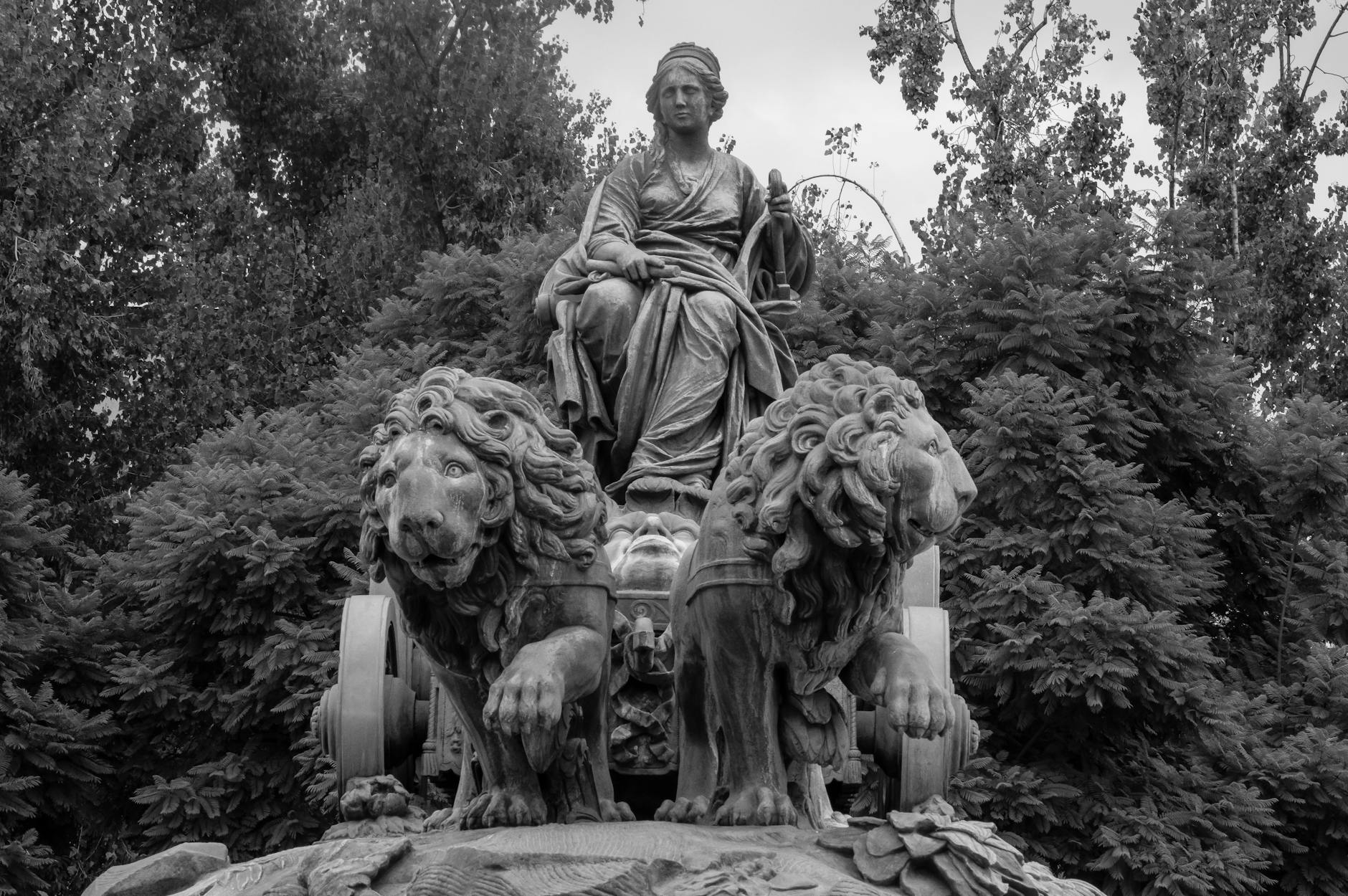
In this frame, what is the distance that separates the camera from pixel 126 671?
14438 mm

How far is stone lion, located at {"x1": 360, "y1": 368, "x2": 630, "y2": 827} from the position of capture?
6.50m

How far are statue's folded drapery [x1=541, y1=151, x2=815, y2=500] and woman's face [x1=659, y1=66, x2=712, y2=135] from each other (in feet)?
0.89

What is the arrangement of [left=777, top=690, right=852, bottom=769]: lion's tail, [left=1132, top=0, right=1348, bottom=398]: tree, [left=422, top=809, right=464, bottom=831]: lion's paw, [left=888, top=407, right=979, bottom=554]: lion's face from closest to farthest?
[left=888, top=407, right=979, bottom=554]: lion's face → [left=777, top=690, right=852, bottom=769]: lion's tail → [left=422, top=809, right=464, bottom=831]: lion's paw → [left=1132, top=0, right=1348, bottom=398]: tree

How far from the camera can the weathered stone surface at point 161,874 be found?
22.0 feet

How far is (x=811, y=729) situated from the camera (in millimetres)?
7055

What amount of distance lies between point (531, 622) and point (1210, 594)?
377 inches

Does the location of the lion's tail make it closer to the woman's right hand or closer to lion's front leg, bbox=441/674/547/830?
lion's front leg, bbox=441/674/547/830

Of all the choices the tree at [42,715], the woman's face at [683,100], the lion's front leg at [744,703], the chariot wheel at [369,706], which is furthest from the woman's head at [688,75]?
the tree at [42,715]

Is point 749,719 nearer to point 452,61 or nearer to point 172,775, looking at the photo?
point 172,775

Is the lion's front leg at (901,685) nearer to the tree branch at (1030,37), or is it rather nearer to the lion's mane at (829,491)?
the lion's mane at (829,491)

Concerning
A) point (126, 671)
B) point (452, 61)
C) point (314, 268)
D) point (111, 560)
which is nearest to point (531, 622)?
point (126, 671)

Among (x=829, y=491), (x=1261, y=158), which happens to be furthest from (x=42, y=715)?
(x=1261, y=158)

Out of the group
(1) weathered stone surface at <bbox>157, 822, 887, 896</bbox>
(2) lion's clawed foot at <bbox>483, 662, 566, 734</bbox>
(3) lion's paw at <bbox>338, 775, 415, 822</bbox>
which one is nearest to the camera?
(1) weathered stone surface at <bbox>157, 822, 887, 896</bbox>

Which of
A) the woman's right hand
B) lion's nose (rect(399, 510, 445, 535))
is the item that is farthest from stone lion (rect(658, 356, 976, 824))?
the woman's right hand
